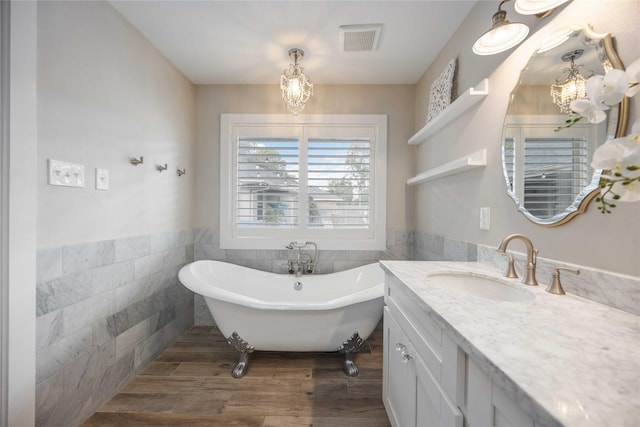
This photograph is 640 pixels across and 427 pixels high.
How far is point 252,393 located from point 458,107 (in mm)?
2232

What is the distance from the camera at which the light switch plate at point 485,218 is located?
4.69ft

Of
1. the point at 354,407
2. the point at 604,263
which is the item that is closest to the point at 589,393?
the point at 604,263

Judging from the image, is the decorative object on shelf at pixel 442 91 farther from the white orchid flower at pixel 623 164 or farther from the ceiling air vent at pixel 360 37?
the white orchid flower at pixel 623 164

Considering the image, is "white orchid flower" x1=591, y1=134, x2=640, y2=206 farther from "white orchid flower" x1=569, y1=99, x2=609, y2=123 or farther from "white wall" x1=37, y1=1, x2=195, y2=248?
"white wall" x1=37, y1=1, x2=195, y2=248

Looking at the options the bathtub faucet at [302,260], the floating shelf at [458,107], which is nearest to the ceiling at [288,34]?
the floating shelf at [458,107]

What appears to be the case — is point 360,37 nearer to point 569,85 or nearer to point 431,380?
point 569,85

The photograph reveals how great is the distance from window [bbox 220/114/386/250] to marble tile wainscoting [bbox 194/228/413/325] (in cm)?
7

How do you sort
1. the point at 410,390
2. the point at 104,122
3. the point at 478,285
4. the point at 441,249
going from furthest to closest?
the point at 441,249 → the point at 104,122 → the point at 478,285 → the point at 410,390

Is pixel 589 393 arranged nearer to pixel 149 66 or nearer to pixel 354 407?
pixel 354 407

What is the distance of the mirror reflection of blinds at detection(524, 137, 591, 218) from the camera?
92cm

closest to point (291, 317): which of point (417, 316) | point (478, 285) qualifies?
point (417, 316)

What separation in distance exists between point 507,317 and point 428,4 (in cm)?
180

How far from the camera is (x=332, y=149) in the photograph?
8.54ft

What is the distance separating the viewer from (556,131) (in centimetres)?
99
